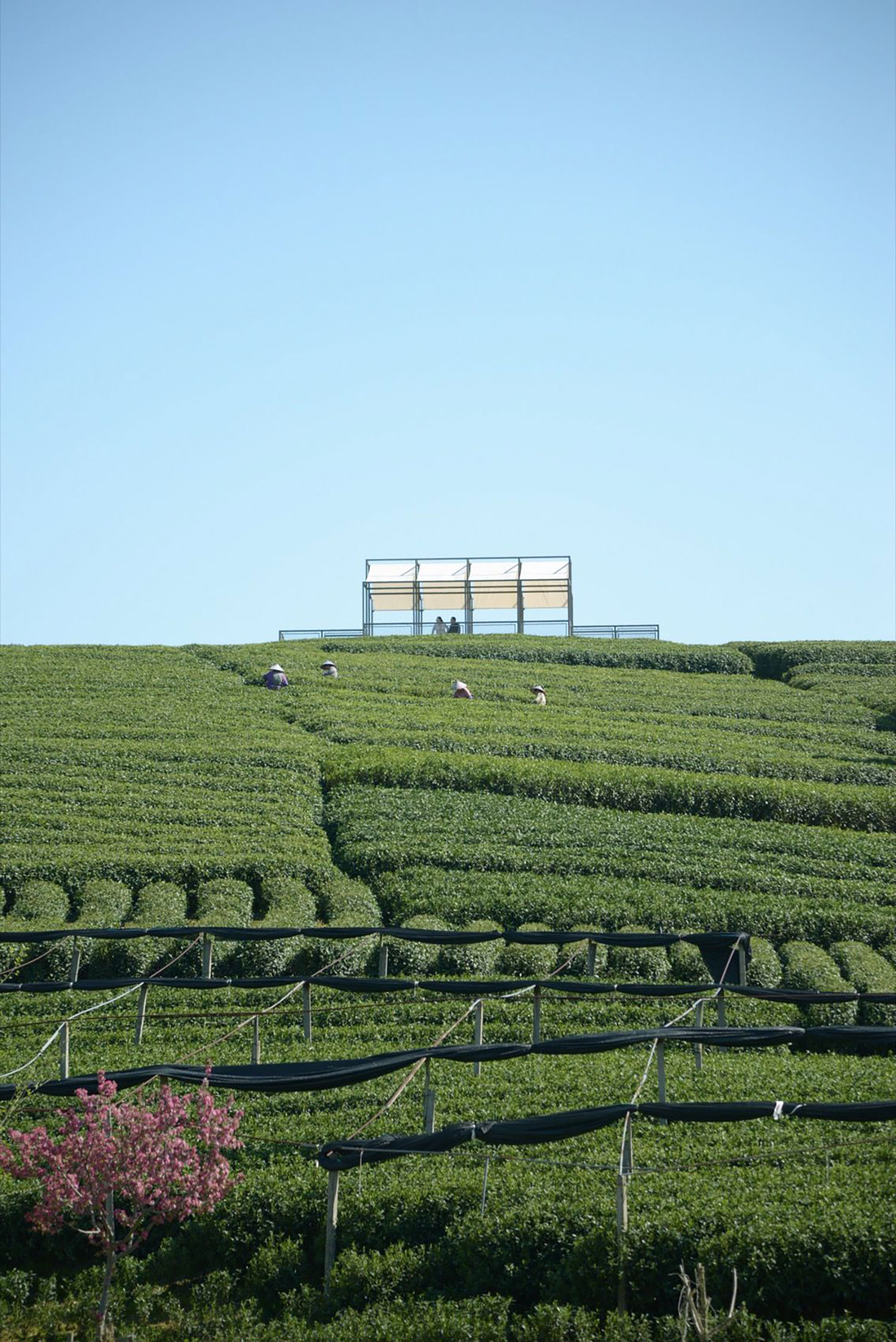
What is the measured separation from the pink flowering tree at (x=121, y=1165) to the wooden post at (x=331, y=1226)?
1.04 m

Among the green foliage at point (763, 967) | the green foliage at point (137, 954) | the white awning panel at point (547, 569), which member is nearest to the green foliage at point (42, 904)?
the green foliage at point (137, 954)

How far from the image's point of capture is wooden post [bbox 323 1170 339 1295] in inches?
461

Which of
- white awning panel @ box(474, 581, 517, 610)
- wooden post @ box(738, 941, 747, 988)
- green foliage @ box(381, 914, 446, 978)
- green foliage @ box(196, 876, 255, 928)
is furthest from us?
white awning panel @ box(474, 581, 517, 610)

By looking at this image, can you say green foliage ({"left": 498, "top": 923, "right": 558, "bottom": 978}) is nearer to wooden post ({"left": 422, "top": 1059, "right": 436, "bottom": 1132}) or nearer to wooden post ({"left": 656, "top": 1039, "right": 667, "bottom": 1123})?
wooden post ({"left": 656, "top": 1039, "right": 667, "bottom": 1123})

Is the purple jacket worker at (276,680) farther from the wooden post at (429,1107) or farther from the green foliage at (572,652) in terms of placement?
the wooden post at (429,1107)

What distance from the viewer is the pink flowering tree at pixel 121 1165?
1088cm

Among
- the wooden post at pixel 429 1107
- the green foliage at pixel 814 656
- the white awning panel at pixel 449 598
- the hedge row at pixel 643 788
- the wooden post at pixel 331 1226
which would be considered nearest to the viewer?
the wooden post at pixel 331 1226

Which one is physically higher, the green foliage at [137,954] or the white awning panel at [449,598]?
the white awning panel at [449,598]

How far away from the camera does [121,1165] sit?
35.8 ft

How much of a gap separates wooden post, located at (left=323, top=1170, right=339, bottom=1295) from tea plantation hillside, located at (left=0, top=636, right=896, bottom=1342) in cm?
21

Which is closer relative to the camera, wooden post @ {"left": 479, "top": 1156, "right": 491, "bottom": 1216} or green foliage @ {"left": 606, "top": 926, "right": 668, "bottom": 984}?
wooden post @ {"left": 479, "top": 1156, "right": 491, "bottom": 1216}

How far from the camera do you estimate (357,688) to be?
131 feet

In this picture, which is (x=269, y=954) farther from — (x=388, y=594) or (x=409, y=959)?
(x=388, y=594)

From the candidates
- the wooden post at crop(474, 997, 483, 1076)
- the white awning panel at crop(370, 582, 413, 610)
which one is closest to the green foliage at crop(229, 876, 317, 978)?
the wooden post at crop(474, 997, 483, 1076)
